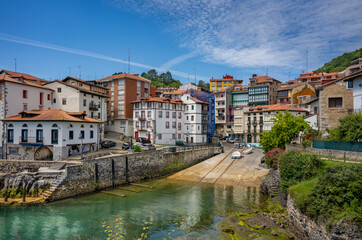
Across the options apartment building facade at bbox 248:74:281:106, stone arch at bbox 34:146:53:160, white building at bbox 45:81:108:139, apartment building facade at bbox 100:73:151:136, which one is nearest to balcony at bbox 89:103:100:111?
white building at bbox 45:81:108:139

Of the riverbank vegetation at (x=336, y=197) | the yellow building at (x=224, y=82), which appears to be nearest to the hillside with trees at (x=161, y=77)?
the yellow building at (x=224, y=82)

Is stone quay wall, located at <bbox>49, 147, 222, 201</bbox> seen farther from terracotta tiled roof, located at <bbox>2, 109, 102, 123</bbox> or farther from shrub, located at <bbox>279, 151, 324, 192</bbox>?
shrub, located at <bbox>279, 151, 324, 192</bbox>

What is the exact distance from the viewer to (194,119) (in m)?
68.4

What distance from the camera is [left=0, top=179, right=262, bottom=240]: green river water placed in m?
20.7

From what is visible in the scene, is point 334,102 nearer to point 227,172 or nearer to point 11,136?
point 227,172

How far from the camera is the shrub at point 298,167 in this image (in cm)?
2292

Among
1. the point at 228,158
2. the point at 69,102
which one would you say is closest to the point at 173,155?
the point at 228,158

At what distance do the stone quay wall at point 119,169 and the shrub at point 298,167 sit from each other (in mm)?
22231

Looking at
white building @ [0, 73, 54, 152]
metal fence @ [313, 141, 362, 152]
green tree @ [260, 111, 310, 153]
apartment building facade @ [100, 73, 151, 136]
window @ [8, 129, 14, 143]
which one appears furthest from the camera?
apartment building facade @ [100, 73, 151, 136]

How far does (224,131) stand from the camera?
3433 inches

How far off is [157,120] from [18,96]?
29.9 m

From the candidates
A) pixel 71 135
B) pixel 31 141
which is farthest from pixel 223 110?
pixel 31 141

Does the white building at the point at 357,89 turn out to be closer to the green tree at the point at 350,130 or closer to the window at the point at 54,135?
the green tree at the point at 350,130

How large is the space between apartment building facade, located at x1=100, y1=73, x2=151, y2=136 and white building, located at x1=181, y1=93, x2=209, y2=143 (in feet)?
49.9
